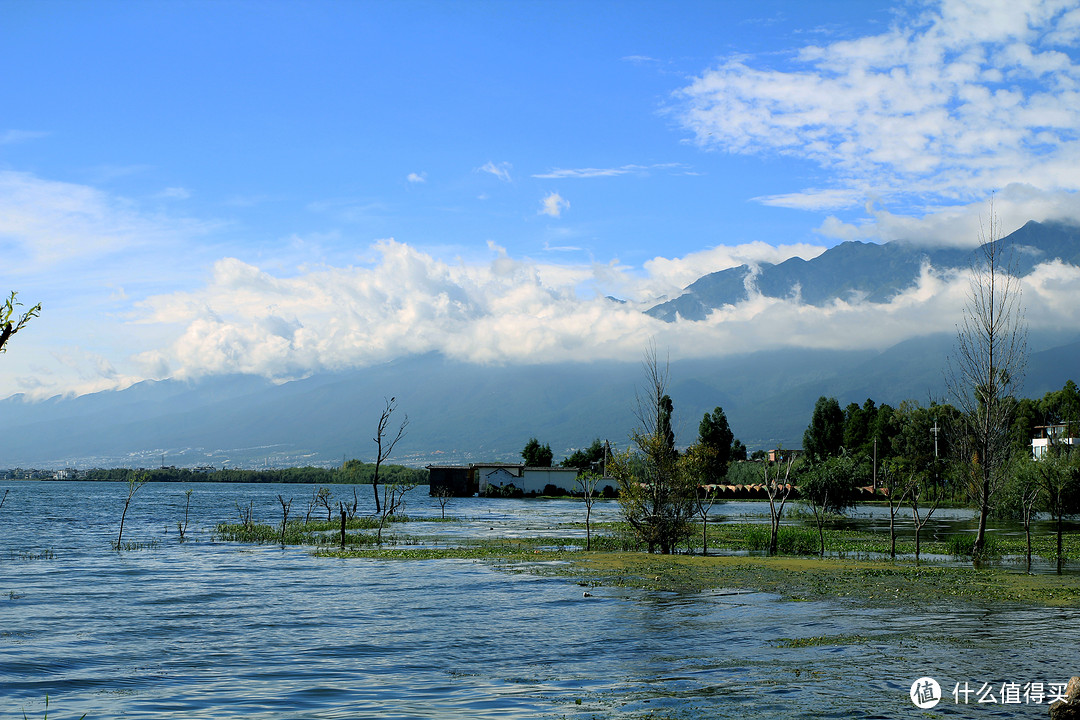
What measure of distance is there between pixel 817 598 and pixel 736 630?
18.8ft

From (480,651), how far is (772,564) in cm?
1869

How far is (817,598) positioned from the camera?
2533 cm

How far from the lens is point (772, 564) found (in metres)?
34.6

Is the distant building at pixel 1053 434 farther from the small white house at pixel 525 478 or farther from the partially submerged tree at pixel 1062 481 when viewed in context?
the small white house at pixel 525 478

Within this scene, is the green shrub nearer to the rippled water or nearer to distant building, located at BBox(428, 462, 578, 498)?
the rippled water

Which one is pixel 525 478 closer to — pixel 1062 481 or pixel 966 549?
pixel 1062 481

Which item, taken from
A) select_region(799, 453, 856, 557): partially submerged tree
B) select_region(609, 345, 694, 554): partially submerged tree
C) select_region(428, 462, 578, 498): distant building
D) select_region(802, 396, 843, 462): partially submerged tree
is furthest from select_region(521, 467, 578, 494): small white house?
select_region(609, 345, 694, 554): partially submerged tree

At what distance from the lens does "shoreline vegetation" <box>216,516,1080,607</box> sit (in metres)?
26.4

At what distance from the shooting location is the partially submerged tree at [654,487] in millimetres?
36969

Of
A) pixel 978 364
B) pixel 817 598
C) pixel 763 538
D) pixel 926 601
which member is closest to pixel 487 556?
pixel 763 538

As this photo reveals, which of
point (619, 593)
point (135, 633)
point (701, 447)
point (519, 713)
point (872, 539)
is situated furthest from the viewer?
point (872, 539)

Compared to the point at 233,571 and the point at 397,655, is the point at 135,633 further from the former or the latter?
the point at 233,571

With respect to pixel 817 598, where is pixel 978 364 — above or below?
above

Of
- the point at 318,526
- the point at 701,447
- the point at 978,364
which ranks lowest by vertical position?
the point at 318,526
